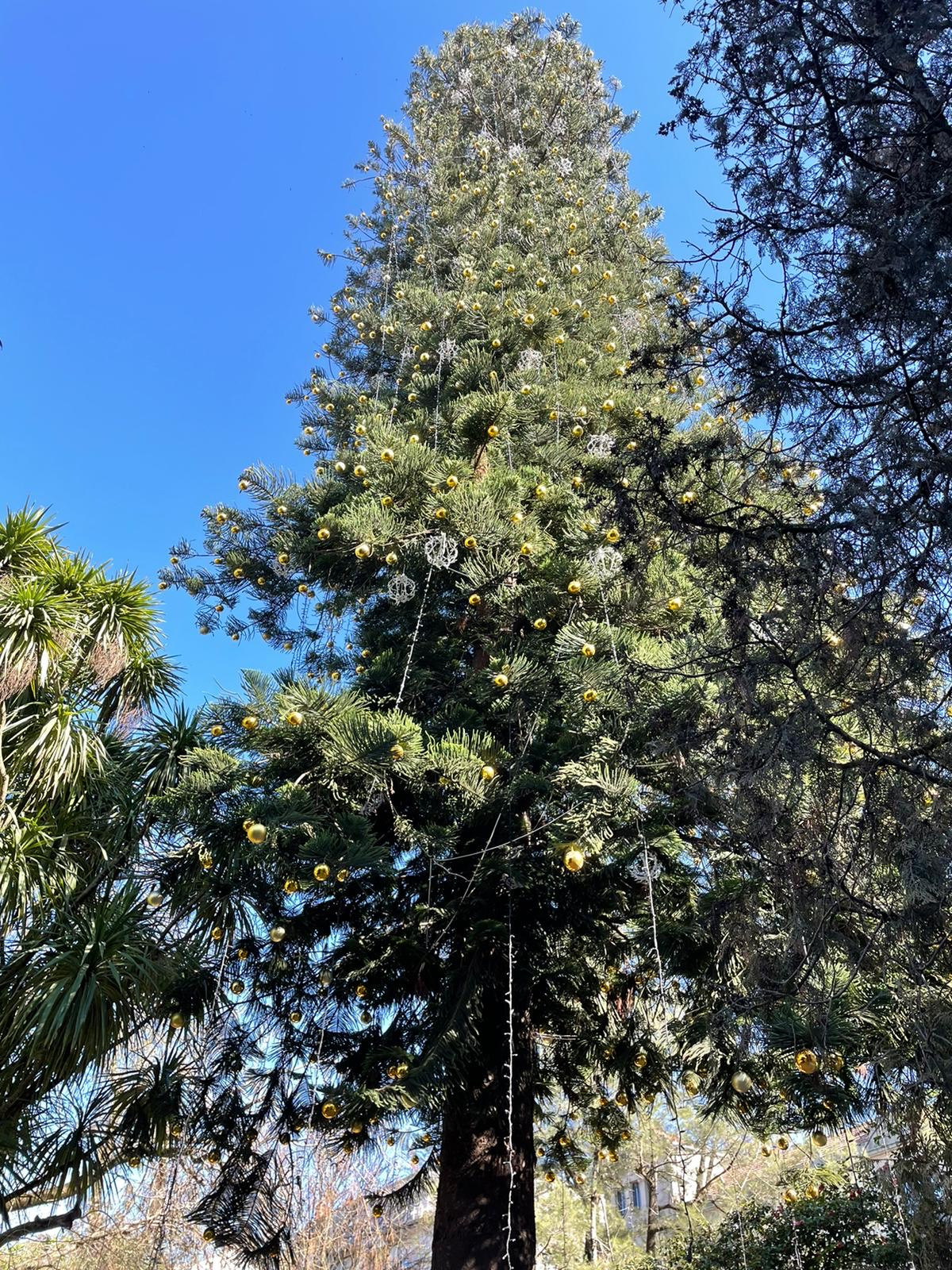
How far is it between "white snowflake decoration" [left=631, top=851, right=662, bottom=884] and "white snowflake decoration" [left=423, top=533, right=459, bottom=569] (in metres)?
1.91

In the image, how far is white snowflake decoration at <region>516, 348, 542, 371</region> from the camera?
5.83 meters

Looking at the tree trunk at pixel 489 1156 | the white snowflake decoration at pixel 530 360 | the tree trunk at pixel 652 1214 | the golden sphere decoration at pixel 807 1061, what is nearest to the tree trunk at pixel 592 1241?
the tree trunk at pixel 652 1214

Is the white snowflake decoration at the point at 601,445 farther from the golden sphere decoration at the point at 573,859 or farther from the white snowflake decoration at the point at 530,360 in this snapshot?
the golden sphere decoration at the point at 573,859

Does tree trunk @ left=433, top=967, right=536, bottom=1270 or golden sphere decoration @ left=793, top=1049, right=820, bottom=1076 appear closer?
golden sphere decoration @ left=793, top=1049, right=820, bottom=1076

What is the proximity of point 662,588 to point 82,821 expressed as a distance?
3.84 m

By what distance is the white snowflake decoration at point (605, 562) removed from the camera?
4301 mm

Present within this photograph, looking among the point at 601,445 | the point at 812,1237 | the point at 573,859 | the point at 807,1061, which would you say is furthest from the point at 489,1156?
the point at 601,445

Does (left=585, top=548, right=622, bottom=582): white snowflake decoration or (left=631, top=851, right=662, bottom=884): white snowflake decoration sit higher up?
(left=585, top=548, right=622, bottom=582): white snowflake decoration

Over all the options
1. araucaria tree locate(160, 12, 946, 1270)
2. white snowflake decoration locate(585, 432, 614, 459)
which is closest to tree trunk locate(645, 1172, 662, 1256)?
araucaria tree locate(160, 12, 946, 1270)

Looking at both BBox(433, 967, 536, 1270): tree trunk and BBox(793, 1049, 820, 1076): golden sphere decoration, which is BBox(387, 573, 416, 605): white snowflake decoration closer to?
BBox(433, 967, 536, 1270): tree trunk

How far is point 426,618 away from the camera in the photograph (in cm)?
571

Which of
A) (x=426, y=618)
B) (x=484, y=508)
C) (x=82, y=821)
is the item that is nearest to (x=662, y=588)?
(x=484, y=508)

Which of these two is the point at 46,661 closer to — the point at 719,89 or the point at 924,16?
the point at 719,89

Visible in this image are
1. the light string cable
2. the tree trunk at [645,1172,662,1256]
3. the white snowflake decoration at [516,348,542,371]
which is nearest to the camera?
the light string cable
